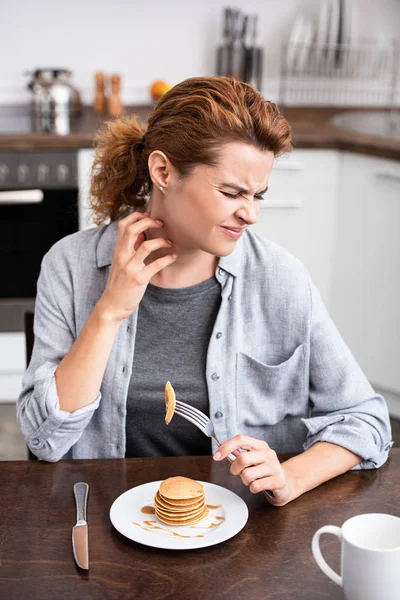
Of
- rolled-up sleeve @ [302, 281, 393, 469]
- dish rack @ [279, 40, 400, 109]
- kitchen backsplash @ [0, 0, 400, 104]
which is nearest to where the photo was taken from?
rolled-up sleeve @ [302, 281, 393, 469]

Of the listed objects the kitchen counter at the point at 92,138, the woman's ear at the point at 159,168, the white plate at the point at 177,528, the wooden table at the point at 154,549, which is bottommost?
the wooden table at the point at 154,549

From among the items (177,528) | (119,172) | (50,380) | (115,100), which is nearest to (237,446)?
(177,528)

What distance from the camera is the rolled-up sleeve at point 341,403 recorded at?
4.83ft

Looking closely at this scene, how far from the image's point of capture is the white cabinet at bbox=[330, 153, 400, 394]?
10.3ft

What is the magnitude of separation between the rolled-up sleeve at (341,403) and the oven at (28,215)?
162 centimetres

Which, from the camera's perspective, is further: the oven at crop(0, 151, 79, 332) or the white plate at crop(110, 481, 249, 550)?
the oven at crop(0, 151, 79, 332)

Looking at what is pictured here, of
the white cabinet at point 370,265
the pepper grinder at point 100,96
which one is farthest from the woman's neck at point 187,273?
the pepper grinder at point 100,96

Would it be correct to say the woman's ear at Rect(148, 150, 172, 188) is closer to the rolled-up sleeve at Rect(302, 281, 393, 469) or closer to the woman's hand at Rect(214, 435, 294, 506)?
the rolled-up sleeve at Rect(302, 281, 393, 469)

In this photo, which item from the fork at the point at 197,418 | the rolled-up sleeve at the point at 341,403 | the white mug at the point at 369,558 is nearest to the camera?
the white mug at the point at 369,558

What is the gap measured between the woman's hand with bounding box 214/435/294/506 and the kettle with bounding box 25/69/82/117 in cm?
232

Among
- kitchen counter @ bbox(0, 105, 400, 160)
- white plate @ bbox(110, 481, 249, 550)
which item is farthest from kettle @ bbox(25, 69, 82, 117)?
white plate @ bbox(110, 481, 249, 550)

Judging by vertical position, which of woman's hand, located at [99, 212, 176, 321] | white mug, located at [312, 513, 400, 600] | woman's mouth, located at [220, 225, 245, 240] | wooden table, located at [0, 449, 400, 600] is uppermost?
woman's mouth, located at [220, 225, 245, 240]

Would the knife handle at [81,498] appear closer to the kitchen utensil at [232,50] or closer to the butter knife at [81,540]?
the butter knife at [81,540]

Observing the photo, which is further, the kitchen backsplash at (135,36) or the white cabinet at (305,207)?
the kitchen backsplash at (135,36)
